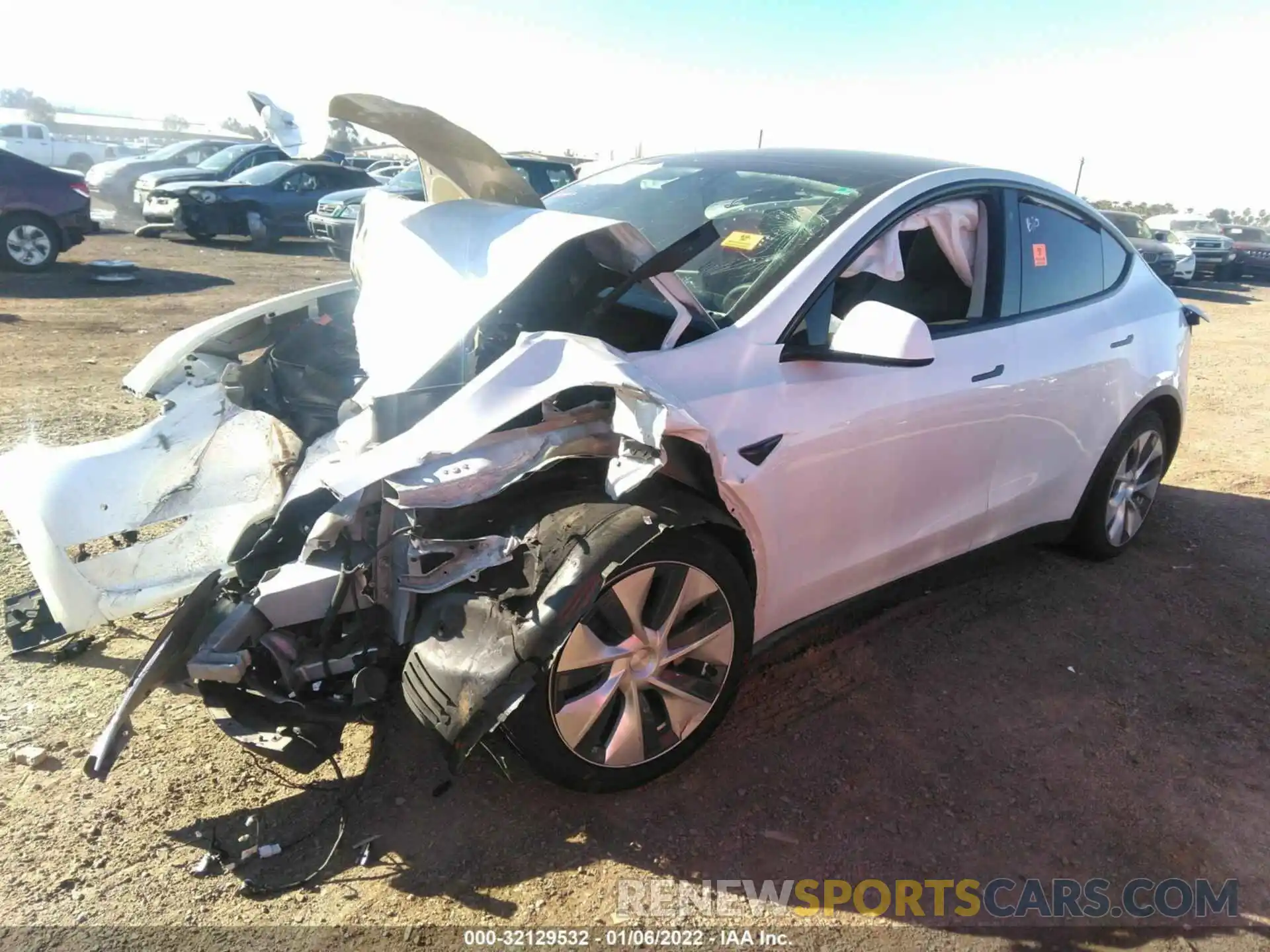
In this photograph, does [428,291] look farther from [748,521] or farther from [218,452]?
[748,521]

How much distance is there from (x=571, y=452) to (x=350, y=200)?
14124 millimetres

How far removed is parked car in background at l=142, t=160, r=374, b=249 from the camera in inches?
610

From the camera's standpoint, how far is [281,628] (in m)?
2.39

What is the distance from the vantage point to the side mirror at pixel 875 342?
2.61m

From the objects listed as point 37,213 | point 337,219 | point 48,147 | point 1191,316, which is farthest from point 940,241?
point 48,147

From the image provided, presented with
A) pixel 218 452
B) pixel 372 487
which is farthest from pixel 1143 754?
pixel 218 452

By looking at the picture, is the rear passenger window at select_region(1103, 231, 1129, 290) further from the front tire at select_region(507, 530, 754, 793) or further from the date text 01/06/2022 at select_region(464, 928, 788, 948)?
the date text 01/06/2022 at select_region(464, 928, 788, 948)

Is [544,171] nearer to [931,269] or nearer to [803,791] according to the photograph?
[931,269]

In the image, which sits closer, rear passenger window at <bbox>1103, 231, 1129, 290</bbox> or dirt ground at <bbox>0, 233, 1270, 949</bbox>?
dirt ground at <bbox>0, 233, 1270, 949</bbox>

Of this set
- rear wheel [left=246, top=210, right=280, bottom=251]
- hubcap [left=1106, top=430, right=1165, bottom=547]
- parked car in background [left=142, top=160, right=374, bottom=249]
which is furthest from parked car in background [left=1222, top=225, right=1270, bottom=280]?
rear wheel [left=246, top=210, right=280, bottom=251]

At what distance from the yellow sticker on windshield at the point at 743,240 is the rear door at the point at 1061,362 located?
3.86 ft

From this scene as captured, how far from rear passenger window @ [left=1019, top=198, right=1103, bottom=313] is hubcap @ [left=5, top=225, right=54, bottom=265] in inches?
472

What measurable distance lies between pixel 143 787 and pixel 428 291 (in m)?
1.70

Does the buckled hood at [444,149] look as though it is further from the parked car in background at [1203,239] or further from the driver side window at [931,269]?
the parked car in background at [1203,239]
